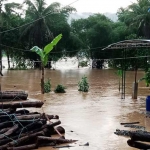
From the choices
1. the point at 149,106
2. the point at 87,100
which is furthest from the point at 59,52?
the point at 149,106

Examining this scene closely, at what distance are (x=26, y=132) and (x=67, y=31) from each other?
3212cm

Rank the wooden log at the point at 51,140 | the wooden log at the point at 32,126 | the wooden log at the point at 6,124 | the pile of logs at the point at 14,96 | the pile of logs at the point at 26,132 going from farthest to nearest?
the pile of logs at the point at 14,96 < the wooden log at the point at 6,124 < the wooden log at the point at 32,126 < the wooden log at the point at 51,140 < the pile of logs at the point at 26,132

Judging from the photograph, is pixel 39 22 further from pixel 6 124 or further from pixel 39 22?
pixel 6 124

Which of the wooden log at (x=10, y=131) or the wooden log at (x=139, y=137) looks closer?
the wooden log at (x=139, y=137)

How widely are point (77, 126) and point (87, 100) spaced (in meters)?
5.54

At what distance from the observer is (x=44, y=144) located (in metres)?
8.38

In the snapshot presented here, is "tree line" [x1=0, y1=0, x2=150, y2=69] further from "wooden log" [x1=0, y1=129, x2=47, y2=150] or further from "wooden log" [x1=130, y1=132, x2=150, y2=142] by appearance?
"wooden log" [x1=130, y1=132, x2=150, y2=142]

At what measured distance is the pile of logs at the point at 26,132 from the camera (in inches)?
314

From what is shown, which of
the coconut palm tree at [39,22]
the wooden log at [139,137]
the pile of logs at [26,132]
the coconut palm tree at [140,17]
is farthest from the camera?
the coconut palm tree at [140,17]

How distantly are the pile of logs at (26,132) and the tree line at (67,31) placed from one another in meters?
28.2

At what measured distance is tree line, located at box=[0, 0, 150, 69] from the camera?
37562 mm

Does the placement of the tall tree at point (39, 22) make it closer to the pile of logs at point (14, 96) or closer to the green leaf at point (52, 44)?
the green leaf at point (52, 44)

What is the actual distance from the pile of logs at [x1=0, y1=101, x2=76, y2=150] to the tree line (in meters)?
28.2

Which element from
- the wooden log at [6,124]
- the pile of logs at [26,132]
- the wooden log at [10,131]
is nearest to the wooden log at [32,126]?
the pile of logs at [26,132]
